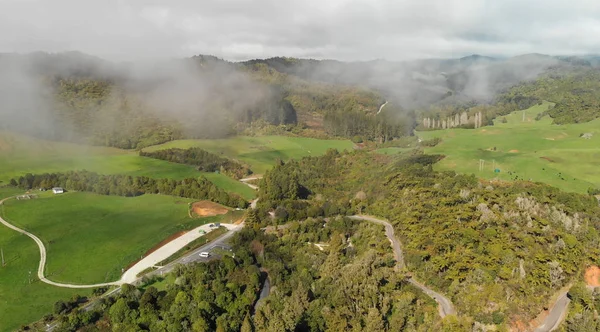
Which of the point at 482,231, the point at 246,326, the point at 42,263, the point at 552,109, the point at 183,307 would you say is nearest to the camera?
the point at 246,326

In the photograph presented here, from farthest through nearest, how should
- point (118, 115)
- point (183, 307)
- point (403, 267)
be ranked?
point (118, 115), point (403, 267), point (183, 307)

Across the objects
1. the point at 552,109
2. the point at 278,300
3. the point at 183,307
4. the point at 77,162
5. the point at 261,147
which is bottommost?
the point at 278,300

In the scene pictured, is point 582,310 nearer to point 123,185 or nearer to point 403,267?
point 403,267

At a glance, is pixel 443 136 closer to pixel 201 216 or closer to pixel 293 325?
pixel 201 216

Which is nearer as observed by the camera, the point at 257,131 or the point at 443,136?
the point at 443,136

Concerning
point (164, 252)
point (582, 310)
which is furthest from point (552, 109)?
point (164, 252)

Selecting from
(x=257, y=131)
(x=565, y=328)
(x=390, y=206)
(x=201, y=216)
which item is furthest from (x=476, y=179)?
(x=257, y=131)

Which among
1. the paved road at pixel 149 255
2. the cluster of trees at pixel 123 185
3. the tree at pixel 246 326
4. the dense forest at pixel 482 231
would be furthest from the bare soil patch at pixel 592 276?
the cluster of trees at pixel 123 185
